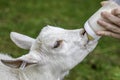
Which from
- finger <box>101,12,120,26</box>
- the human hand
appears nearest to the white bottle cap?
the human hand

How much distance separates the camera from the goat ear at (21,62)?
21.4ft

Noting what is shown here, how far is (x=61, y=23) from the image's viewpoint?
430 inches

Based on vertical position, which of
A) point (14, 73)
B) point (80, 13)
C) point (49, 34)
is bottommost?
point (80, 13)

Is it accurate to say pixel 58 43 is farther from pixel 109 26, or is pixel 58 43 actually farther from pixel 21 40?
pixel 109 26

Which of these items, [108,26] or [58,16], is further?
[58,16]

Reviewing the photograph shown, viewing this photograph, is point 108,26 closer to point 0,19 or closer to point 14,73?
point 14,73

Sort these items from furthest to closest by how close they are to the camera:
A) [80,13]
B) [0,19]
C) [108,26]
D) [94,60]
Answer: [80,13], [0,19], [94,60], [108,26]

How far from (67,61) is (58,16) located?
456 cm

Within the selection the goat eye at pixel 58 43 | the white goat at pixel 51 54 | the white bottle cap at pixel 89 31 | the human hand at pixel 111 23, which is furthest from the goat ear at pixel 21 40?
the human hand at pixel 111 23

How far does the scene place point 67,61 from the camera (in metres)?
6.89

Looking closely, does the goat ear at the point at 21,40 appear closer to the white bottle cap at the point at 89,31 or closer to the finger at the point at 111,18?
the white bottle cap at the point at 89,31

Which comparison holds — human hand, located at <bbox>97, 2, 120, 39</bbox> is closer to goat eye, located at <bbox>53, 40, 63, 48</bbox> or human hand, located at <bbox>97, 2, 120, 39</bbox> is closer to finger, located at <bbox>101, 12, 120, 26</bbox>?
finger, located at <bbox>101, 12, 120, 26</bbox>

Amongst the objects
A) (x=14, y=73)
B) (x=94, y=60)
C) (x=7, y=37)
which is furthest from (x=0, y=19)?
(x=14, y=73)

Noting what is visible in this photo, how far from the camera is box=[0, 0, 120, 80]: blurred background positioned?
920 centimetres
